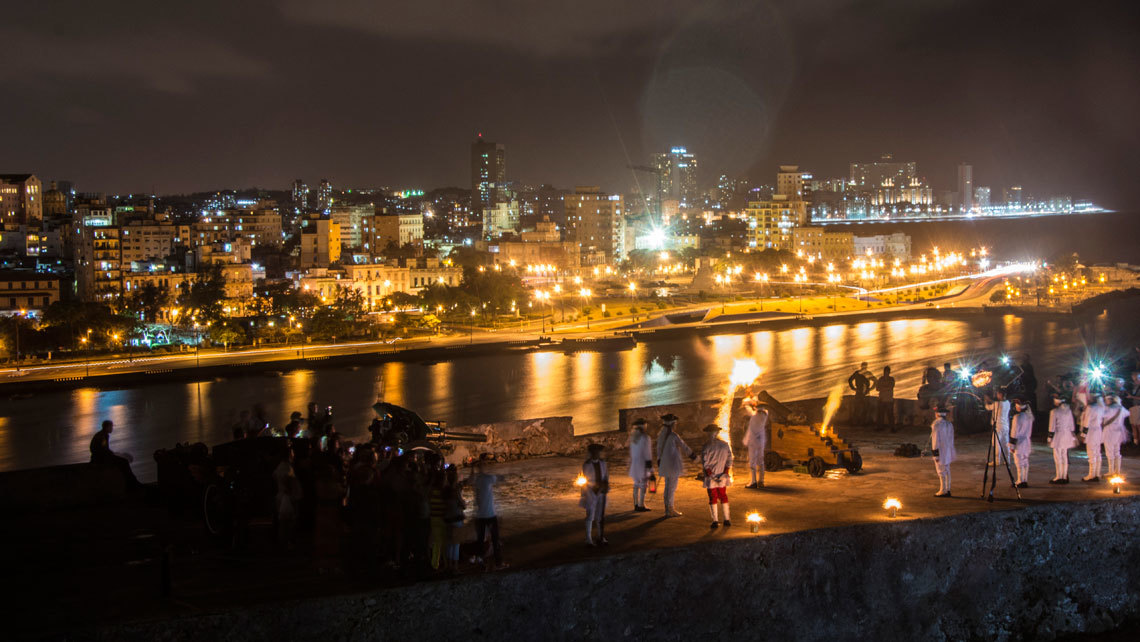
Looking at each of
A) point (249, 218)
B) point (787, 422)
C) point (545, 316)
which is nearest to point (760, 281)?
point (545, 316)

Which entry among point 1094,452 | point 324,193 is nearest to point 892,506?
point 1094,452

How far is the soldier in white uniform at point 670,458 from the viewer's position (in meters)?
6.14

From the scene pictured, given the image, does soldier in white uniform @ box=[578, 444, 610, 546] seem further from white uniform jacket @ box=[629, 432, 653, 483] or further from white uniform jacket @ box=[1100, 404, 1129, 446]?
white uniform jacket @ box=[1100, 404, 1129, 446]

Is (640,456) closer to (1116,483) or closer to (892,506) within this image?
(892,506)

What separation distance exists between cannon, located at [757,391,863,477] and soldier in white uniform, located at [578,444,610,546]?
109 inches

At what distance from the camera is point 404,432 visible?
7199 mm

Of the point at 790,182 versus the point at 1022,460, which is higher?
the point at 790,182

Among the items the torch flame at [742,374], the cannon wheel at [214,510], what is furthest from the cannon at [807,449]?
the torch flame at [742,374]

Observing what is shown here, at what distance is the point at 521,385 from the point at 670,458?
84.7 feet

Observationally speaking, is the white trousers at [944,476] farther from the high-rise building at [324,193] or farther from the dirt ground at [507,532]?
the high-rise building at [324,193]

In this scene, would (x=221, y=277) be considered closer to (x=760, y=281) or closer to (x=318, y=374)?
(x=318, y=374)

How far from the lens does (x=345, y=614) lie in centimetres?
463

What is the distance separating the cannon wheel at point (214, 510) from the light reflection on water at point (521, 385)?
1477 centimetres

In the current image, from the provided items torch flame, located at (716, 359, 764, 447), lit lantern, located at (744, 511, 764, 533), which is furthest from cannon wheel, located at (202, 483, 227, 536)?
torch flame, located at (716, 359, 764, 447)
